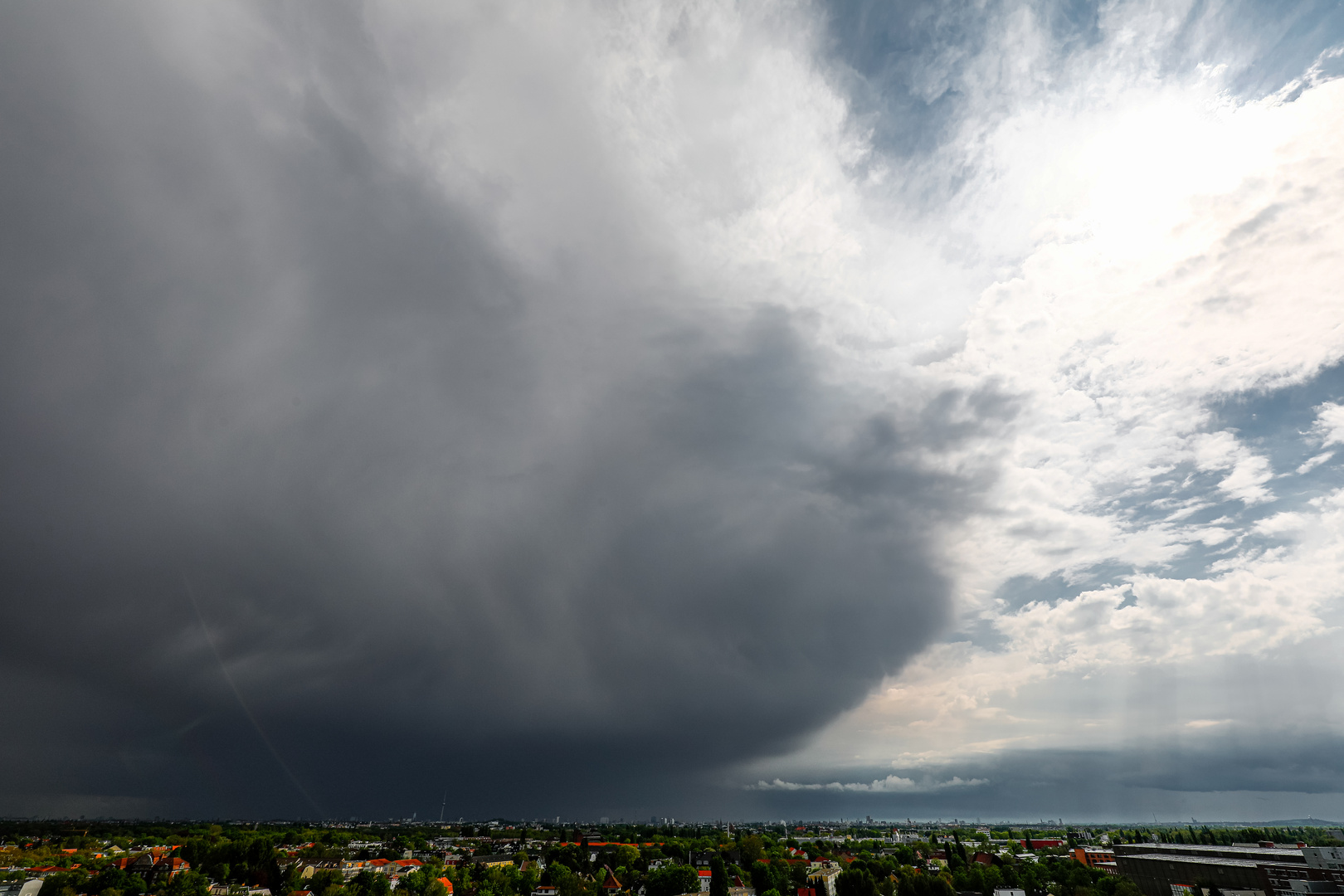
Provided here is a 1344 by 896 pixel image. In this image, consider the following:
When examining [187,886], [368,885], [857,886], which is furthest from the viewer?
[368,885]

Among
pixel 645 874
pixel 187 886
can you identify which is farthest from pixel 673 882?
pixel 187 886

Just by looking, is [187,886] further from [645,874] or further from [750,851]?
[750,851]

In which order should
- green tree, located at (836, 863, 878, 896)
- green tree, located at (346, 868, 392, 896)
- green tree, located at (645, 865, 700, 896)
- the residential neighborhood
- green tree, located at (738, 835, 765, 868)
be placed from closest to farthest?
green tree, located at (836, 863, 878, 896)
the residential neighborhood
green tree, located at (346, 868, 392, 896)
green tree, located at (645, 865, 700, 896)
green tree, located at (738, 835, 765, 868)

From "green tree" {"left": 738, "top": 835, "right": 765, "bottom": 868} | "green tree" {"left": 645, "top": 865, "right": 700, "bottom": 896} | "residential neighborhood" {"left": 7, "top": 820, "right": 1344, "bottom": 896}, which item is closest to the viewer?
"residential neighborhood" {"left": 7, "top": 820, "right": 1344, "bottom": 896}

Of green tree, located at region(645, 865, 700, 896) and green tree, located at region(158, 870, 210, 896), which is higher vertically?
green tree, located at region(158, 870, 210, 896)

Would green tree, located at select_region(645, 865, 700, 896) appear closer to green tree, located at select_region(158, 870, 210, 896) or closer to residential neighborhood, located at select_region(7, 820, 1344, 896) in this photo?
residential neighborhood, located at select_region(7, 820, 1344, 896)

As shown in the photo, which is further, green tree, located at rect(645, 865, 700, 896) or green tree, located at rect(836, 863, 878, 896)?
green tree, located at rect(645, 865, 700, 896)

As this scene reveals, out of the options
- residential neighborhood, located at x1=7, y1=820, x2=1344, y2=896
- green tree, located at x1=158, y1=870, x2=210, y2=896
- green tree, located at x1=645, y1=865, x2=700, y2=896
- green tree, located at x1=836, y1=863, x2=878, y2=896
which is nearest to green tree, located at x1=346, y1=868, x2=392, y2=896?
residential neighborhood, located at x1=7, y1=820, x2=1344, y2=896

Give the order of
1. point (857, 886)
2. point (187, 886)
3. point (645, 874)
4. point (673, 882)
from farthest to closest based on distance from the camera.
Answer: point (645, 874) < point (673, 882) < point (187, 886) < point (857, 886)

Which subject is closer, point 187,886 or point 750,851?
point 187,886

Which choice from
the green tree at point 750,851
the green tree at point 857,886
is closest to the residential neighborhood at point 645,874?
the green tree at point 857,886

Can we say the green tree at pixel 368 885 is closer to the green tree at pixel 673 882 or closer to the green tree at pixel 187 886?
the green tree at pixel 187 886

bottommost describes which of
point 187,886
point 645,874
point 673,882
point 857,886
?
point 645,874
